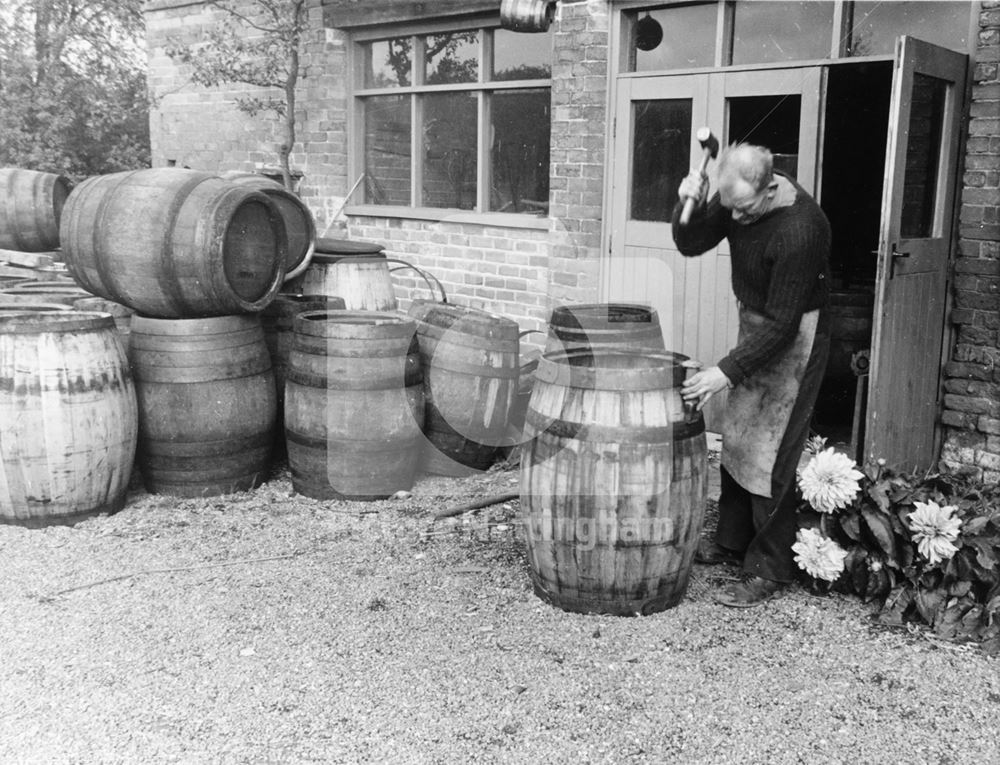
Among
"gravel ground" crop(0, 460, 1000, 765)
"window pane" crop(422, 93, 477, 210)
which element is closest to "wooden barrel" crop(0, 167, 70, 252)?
"window pane" crop(422, 93, 477, 210)

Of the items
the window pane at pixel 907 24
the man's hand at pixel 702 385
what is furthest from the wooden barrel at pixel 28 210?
the man's hand at pixel 702 385

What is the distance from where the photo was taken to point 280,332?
5.84m

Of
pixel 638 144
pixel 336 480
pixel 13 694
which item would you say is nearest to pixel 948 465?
pixel 638 144

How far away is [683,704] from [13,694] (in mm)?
2114

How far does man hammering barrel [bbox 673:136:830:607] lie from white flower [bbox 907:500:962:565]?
0.49 m

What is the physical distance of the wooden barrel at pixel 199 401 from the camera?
5117 mm

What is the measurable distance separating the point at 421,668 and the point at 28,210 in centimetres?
715

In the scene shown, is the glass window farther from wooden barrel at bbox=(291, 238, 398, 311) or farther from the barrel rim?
the barrel rim

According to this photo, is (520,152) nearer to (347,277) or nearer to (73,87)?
(347,277)

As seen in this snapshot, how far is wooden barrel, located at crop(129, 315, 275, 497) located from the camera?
512cm

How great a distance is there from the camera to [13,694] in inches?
129

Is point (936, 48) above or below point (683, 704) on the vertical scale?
above

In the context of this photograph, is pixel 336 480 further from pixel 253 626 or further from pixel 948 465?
pixel 948 465

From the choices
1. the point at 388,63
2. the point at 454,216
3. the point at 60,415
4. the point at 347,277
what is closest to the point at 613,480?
the point at 60,415
